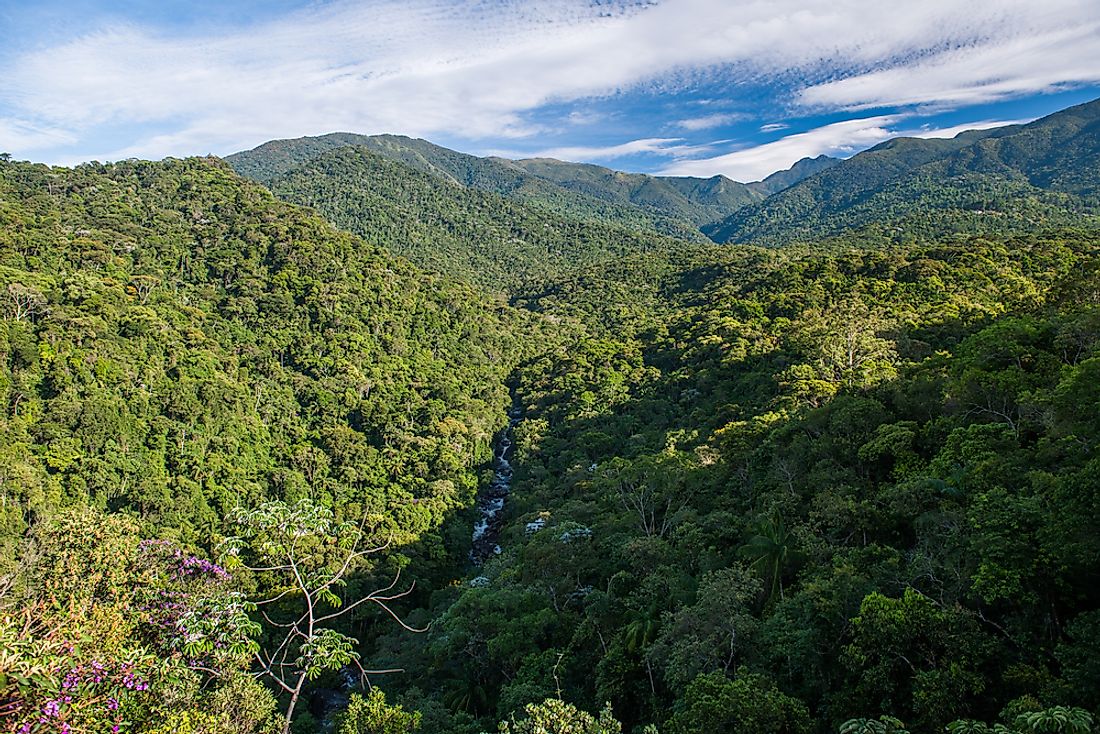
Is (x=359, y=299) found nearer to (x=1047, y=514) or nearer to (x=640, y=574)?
(x=640, y=574)

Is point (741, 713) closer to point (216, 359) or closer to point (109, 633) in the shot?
point (109, 633)

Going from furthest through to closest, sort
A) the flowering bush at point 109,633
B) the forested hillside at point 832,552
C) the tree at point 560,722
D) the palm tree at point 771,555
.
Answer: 1. the palm tree at point 771,555
2. the forested hillside at point 832,552
3. the tree at point 560,722
4. the flowering bush at point 109,633

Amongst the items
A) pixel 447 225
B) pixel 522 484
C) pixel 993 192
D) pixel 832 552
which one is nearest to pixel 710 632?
pixel 832 552

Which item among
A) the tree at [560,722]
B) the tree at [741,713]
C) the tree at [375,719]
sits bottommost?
the tree at [375,719]

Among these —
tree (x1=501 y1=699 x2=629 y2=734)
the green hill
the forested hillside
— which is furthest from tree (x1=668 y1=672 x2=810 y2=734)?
the green hill

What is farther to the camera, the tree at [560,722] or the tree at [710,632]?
the tree at [710,632]

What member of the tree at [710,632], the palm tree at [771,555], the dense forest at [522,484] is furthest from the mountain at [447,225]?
the tree at [710,632]

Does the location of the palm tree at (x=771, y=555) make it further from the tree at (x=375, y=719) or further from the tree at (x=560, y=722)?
the tree at (x=375, y=719)

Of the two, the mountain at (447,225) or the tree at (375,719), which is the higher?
the mountain at (447,225)
